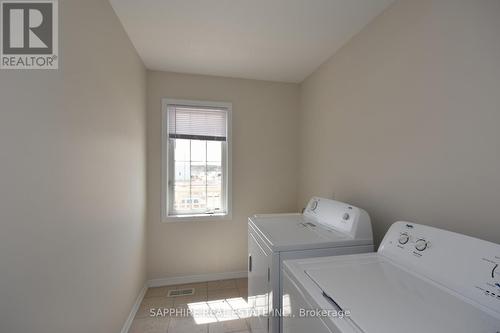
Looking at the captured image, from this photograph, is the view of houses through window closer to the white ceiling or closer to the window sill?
the window sill

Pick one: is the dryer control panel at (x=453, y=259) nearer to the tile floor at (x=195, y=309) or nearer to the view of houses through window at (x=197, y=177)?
the tile floor at (x=195, y=309)

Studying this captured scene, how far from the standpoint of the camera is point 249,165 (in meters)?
2.62

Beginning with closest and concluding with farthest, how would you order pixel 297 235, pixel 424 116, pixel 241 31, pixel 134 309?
pixel 424 116, pixel 297 235, pixel 241 31, pixel 134 309

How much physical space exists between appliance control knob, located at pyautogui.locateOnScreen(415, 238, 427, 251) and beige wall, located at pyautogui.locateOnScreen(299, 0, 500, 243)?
22 cm

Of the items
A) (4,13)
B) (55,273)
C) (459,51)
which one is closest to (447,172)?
(459,51)

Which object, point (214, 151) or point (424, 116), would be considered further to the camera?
point (214, 151)

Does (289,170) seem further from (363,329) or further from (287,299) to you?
(363,329)

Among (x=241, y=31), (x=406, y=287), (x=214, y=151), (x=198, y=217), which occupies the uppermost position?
(x=241, y=31)

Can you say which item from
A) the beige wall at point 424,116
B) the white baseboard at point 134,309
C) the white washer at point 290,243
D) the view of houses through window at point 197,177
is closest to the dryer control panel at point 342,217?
the white washer at point 290,243

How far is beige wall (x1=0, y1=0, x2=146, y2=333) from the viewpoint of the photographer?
73 centimetres

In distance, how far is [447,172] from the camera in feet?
3.51

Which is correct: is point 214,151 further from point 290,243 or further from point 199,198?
point 290,243

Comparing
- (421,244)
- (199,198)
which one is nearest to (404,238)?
(421,244)

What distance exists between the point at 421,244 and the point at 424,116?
0.71m
